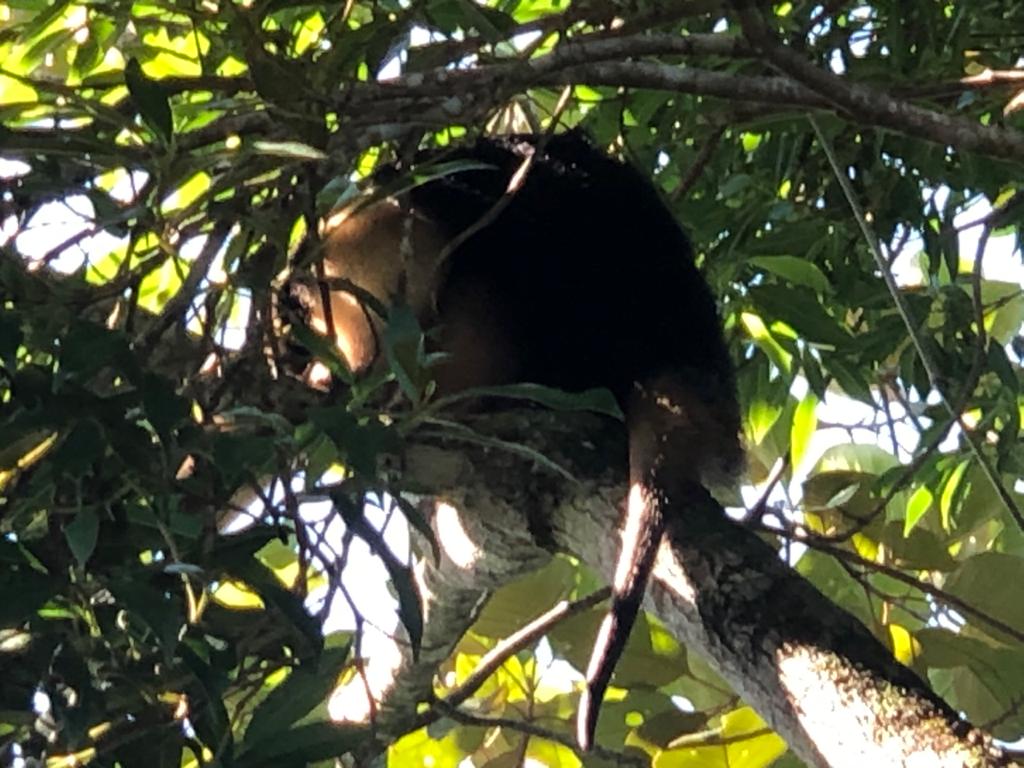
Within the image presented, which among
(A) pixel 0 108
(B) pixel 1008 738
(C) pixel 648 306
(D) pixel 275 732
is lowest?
(B) pixel 1008 738

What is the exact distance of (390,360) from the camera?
0.98m

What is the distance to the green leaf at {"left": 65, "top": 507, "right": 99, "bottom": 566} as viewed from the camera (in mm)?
835

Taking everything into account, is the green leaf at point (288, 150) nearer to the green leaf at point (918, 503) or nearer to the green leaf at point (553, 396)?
the green leaf at point (553, 396)

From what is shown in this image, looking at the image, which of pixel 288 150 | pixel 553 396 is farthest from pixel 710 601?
pixel 288 150

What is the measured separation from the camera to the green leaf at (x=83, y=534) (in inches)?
32.9

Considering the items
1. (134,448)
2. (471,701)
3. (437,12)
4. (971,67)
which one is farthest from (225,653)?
(971,67)

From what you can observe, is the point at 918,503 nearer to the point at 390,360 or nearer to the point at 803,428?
the point at 803,428

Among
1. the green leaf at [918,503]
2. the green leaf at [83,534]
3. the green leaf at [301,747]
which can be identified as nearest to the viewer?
the green leaf at [83,534]

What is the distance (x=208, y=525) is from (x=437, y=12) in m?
0.61

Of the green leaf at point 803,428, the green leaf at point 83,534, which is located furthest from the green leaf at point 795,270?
the green leaf at point 83,534

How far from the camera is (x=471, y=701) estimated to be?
82.4 inches

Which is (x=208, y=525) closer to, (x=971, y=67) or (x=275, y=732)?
(x=275, y=732)

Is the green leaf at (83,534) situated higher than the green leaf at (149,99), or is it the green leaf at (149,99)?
the green leaf at (149,99)

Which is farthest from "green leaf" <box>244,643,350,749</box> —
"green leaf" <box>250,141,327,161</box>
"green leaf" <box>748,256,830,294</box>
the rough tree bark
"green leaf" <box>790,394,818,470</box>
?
"green leaf" <box>790,394,818,470</box>
